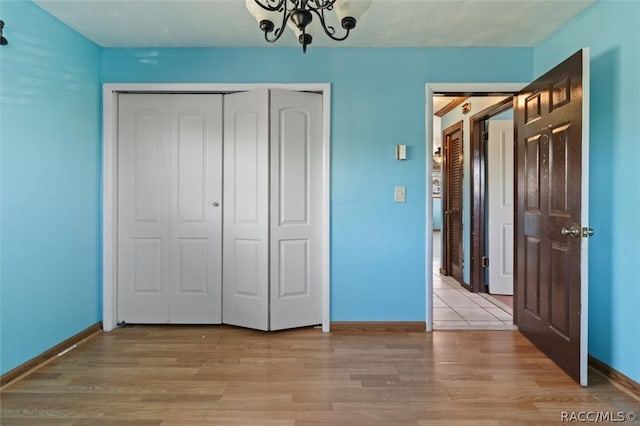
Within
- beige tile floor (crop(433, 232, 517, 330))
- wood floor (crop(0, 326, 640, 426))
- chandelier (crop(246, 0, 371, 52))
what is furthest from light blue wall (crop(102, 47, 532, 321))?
chandelier (crop(246, 0, 371, 52))

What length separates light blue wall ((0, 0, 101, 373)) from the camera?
2111 millimetres

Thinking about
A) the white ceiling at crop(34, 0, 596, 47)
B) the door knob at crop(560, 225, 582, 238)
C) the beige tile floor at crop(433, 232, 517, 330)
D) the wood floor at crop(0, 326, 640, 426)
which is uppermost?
the white ceiling at crop(34, 0, 596, 47)

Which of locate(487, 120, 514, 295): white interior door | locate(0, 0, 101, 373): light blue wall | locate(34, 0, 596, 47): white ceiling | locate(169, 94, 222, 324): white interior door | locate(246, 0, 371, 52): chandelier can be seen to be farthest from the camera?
locate(487, 120, 514, 295): white interior door

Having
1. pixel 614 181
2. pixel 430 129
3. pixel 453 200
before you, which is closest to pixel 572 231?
pixel 614 181

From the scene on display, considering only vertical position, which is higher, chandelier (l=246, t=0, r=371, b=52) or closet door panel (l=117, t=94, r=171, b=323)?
chandelier (l=246, t=0, r=371, b=52)

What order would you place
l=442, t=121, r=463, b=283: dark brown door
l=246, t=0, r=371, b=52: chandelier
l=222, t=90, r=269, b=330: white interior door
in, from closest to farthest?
l=246, t=0, r=371, b=52: chandelier, l=222, t=90, r=269, b=330: white interior door, l=442, t=121, r=463, b=283: dark brown door

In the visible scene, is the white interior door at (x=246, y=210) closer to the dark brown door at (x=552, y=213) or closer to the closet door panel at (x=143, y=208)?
the closet door panel at (x=143, y=208)

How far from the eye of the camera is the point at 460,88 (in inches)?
115

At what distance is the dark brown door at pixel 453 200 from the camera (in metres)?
4.66

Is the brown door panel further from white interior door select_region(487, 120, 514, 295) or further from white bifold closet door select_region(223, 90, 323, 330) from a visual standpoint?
white bifold closet door select_region(223, 90, 323, 330)

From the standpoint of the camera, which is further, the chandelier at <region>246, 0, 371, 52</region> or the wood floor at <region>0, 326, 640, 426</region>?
the wood floor at <region>0, 326, 640, 426</region>

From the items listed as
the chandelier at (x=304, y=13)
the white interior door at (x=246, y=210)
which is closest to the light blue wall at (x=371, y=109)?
the white interior door at (x=246, y=210)

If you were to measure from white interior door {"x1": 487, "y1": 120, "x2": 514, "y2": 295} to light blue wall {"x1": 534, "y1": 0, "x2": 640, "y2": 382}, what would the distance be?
169 centimetres

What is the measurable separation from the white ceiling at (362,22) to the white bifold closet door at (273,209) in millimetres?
529
